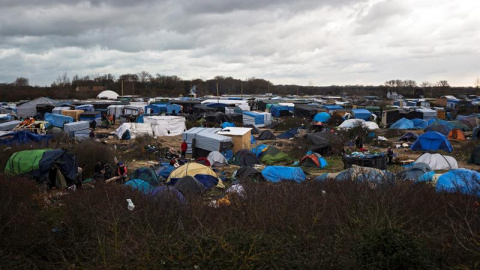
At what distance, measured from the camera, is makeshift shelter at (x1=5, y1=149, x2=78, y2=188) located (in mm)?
13039

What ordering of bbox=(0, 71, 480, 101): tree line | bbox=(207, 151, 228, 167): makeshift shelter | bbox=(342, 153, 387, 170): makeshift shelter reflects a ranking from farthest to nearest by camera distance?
bbox=(0, 71, 480, 101): tree line, bbox=(207, 151, 228, 167): makeshift shelter, bbox=(342, 153, 387, 170): makeshift shelter

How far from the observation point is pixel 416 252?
5.57 meters

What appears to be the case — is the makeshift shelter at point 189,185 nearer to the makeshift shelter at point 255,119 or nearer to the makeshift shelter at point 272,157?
the makeshift shelter at point 272,157

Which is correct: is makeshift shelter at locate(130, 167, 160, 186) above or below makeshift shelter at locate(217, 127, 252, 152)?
below

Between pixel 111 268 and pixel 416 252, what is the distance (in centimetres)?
402

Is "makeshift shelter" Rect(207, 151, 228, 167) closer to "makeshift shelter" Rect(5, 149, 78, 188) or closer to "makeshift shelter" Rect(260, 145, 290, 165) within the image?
"makeshift shelter" Rect(260, 145, 290, 165)

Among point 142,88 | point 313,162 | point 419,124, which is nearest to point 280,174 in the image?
point 313,162

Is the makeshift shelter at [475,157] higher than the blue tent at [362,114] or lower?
lower

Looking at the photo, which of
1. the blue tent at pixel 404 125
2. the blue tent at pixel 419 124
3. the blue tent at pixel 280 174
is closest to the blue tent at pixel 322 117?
the blue tent at pixel 404 125

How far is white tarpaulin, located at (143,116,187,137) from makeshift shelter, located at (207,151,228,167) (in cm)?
1086

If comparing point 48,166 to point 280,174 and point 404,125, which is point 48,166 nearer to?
point 280,174

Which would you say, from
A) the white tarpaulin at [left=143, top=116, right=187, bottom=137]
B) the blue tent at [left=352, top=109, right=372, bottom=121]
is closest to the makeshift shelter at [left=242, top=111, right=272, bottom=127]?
the white tarpaulin at [left=143, top=116, right=187, bottom=137]

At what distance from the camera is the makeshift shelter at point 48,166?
1304 cm

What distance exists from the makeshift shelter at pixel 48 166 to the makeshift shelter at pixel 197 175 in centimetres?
329
